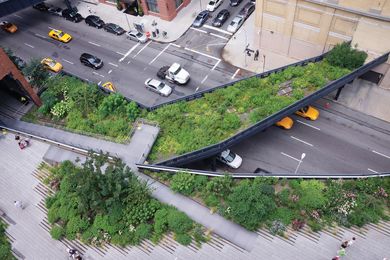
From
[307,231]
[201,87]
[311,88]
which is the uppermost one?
[311,88]

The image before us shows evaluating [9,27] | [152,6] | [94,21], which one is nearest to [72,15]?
[94,21]

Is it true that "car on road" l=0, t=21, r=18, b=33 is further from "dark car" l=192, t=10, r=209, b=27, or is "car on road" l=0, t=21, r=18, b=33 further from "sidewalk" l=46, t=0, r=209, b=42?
"dark car" l=192, t=10, r=209, b=27

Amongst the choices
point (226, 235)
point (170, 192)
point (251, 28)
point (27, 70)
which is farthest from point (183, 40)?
point (226, 235)

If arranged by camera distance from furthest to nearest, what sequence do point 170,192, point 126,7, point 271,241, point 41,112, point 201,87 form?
1. point 126,7
2. point 201,87
3. point 41,112
4. point 170,192
5. point 271,241

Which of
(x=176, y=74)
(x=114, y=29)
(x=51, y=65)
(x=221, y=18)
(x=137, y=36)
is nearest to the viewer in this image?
(x=176, y=74)

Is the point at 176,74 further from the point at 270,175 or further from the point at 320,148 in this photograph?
the point at 270,175

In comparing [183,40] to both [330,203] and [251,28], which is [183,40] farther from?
[330,203]
